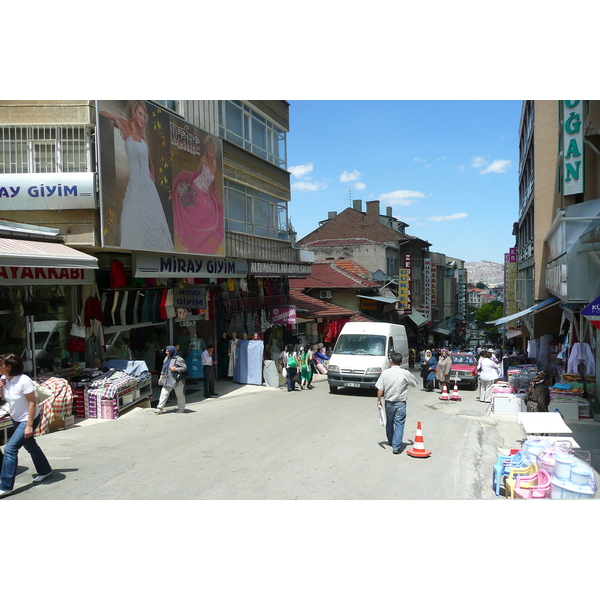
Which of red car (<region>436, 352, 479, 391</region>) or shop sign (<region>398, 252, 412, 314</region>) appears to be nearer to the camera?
red car (<region>436, 352, 479, 391</region>)

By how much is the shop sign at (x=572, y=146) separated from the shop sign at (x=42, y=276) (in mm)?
12713

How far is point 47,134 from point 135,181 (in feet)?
6.82

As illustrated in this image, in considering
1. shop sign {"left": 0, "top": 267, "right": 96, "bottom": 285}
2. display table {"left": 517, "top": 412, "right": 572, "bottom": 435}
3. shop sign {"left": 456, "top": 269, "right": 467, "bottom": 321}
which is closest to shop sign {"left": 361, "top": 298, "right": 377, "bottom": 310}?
shop sign {"left": 0, "top": 267, "right": 96, "bottom": 285}

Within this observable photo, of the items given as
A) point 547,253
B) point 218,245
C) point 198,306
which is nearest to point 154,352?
point 198,306

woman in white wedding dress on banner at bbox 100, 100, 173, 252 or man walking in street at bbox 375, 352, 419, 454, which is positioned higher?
woman in white wedding dress on banner at bbox 100, 100, 173, 252

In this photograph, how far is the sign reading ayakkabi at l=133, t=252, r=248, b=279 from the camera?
14.3m

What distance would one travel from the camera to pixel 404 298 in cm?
4316

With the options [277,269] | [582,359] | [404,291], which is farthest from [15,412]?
[404,291]

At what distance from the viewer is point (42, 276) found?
462 inches

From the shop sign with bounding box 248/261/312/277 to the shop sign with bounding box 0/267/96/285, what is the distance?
821 cm

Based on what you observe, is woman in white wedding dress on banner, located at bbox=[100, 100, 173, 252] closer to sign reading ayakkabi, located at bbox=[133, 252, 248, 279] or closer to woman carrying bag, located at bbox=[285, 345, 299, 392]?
sign reading ayakkabi, located at bbox=[133, 252, 248, 279]

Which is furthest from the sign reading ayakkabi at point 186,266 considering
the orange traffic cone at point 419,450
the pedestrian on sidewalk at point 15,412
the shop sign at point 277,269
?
the orange traffic cone at point 419,450

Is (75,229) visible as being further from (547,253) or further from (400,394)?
(547,253)

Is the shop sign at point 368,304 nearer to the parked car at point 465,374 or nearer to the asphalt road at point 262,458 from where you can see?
the parked car at point 465,374
